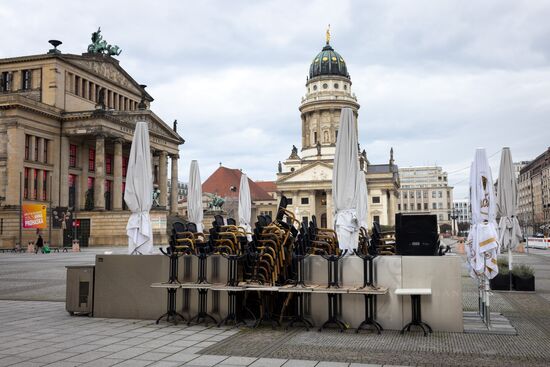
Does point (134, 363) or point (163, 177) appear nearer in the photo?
point (134, 363)

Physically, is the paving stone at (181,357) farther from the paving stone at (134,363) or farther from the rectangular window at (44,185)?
the rectangular window at (44,185)

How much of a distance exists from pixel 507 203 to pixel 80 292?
13641 mm

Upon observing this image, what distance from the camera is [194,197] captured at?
19.2m

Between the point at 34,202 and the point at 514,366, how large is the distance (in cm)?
5466

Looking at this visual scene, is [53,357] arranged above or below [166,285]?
below

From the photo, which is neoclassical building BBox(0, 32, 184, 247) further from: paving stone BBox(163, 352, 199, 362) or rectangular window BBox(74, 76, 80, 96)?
paving stone BBox(163, 352, 199, 362)

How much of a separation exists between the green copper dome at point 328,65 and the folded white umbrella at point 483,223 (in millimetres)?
112579

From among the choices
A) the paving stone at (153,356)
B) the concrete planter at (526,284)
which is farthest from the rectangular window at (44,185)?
the paving stone at (153,356)

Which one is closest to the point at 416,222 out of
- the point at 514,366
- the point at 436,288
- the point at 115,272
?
the point at 436,288

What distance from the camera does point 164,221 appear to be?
2194 inches

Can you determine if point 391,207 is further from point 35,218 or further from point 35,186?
point 35,218

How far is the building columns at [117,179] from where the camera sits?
5988 centimetres

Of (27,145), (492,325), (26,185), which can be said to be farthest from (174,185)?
(492,325)

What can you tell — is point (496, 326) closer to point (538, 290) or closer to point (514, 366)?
point (514, 366)
